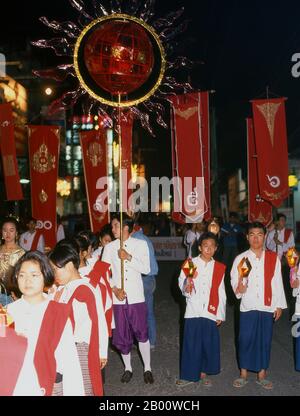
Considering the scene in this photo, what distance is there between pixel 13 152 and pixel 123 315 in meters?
7.58

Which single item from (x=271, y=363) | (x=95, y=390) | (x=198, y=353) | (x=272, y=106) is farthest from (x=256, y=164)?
(x=95, y=390)

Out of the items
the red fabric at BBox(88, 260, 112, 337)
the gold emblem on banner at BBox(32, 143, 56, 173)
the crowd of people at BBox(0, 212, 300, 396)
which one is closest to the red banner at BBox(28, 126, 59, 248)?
the gold emblem on banner at BBox(32, 143, 56, 173)

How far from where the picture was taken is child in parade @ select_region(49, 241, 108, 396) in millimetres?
3600

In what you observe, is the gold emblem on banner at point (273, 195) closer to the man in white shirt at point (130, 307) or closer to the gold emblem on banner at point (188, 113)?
the gold emblem on banner at point (188, 113)

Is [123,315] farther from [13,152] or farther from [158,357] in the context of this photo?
[13,152]

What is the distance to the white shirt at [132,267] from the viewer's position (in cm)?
571

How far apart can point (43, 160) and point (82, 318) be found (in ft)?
27.3

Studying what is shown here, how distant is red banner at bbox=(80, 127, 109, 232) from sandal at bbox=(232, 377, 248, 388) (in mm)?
6483

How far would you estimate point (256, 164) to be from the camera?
11328mm

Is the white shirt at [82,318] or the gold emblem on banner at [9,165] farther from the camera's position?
the gold emblem on banner at [9,165]

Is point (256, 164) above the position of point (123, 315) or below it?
above

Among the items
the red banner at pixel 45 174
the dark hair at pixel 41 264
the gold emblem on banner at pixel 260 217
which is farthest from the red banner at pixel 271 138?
the dark hair at pixel 41 264

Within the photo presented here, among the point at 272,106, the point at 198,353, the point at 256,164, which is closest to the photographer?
the point at 198,353

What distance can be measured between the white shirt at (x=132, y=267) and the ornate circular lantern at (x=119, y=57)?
1851 millimetres
